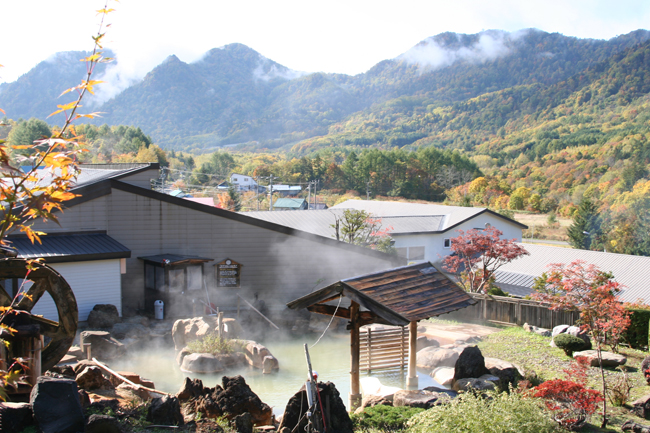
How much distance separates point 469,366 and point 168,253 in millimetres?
11696

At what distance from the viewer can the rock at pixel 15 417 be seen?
5613 mm

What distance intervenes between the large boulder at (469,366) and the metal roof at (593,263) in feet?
49.4

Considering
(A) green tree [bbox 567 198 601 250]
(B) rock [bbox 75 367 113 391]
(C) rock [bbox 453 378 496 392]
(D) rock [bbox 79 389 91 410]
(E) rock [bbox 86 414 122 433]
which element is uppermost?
(E) rock [bbox 86 414 122 433]

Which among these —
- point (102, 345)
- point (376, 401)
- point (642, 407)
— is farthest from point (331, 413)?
point (102, 345)

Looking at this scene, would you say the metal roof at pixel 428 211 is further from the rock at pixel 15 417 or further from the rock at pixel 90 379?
the rock at pixel 15 417

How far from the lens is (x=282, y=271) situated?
756 inches

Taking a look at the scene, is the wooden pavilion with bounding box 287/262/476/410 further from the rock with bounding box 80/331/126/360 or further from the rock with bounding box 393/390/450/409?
the rock with bounding box 80/331/126/360

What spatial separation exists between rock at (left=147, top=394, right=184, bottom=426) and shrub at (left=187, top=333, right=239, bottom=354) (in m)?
6.02

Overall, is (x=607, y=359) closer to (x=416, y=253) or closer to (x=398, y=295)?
(x=398, y=295)

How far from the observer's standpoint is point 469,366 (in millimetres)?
10367

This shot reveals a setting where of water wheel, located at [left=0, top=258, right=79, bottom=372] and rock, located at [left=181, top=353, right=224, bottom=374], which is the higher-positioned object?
water wheel, located at [left=0, top=258, right=79, bottom=372]

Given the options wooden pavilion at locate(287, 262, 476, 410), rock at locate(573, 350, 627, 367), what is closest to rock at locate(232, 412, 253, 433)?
wooden pavilion at locate(287, 262, 476, 410)

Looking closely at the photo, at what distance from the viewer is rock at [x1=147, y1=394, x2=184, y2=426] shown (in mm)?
6820

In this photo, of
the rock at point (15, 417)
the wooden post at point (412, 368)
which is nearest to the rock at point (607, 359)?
the wooden post at point (412, 368)
